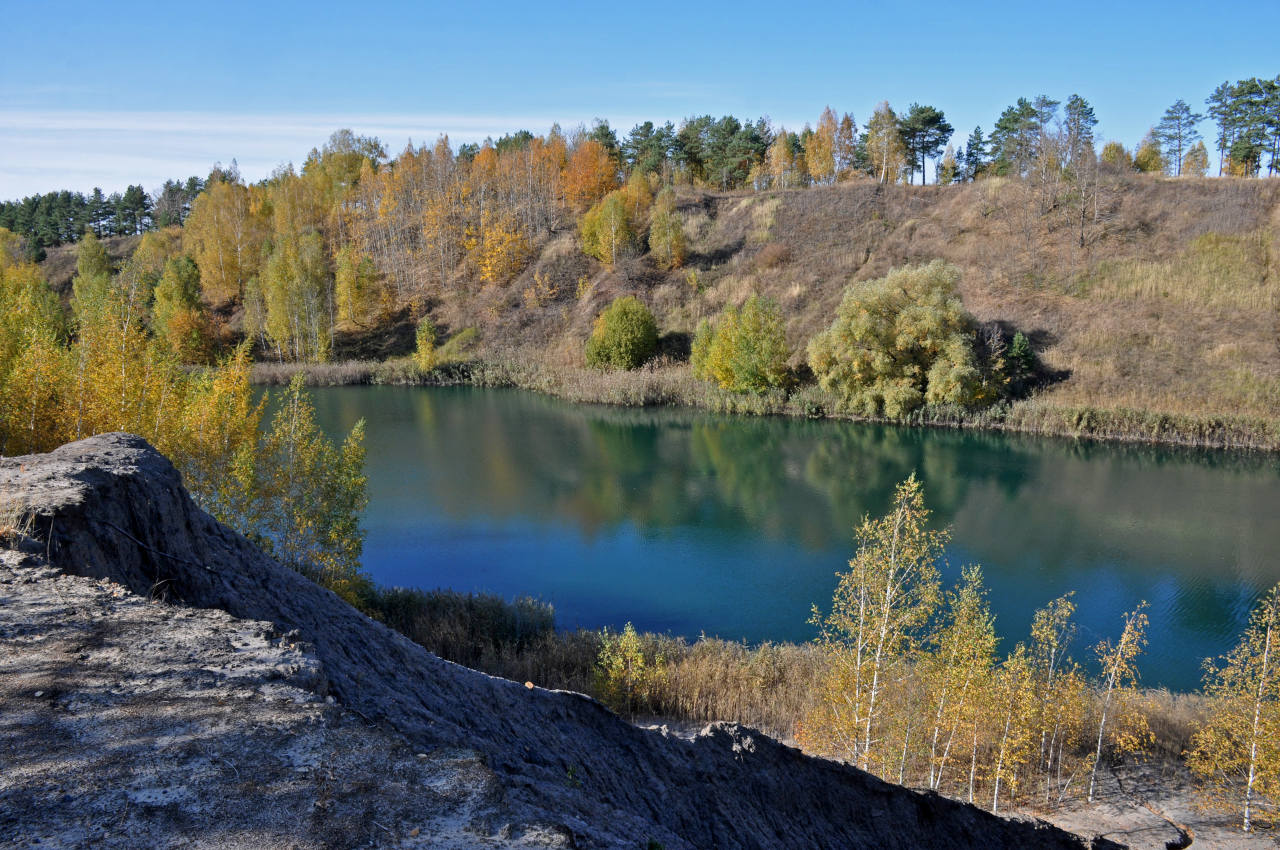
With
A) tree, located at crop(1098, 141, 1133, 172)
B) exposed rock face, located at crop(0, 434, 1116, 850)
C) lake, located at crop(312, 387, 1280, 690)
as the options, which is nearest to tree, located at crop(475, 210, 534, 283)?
lake, located at crop(312, 387, 1280, 690)

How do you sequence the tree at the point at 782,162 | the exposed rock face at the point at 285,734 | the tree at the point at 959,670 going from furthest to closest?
the tree at the point at 782,162 → the tree at the point at 959,670 → the exposed rock face at the point at 285,734

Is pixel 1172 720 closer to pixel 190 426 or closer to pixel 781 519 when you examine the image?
pixel 781 519

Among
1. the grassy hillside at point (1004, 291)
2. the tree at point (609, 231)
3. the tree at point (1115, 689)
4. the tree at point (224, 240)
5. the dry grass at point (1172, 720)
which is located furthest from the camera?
the tree at point (224, 240)

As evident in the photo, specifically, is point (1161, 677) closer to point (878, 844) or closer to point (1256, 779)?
→ point (1256, 779)

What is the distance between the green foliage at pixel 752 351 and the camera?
4641cm

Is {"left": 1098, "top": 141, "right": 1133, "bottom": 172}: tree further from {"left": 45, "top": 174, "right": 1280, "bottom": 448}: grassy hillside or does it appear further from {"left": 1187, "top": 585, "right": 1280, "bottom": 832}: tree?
{"left": 1187, "top": 585, "right": 1280, "bottom": 832}: tree

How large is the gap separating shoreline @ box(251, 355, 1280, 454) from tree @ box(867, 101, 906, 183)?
36218mm

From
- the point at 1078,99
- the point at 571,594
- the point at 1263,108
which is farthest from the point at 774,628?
the point at 1263,108

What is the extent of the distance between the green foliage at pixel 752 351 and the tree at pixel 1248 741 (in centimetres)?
3381

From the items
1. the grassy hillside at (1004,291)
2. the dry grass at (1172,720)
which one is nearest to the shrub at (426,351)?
the grassy hillside at (1004,291)

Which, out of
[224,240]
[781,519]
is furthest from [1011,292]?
[224,240]

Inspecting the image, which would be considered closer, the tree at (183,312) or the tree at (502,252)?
the tree at (183,312)

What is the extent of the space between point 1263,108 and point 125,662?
8586cm

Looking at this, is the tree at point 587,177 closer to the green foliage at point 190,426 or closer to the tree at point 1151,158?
the tree at point 1151,158
